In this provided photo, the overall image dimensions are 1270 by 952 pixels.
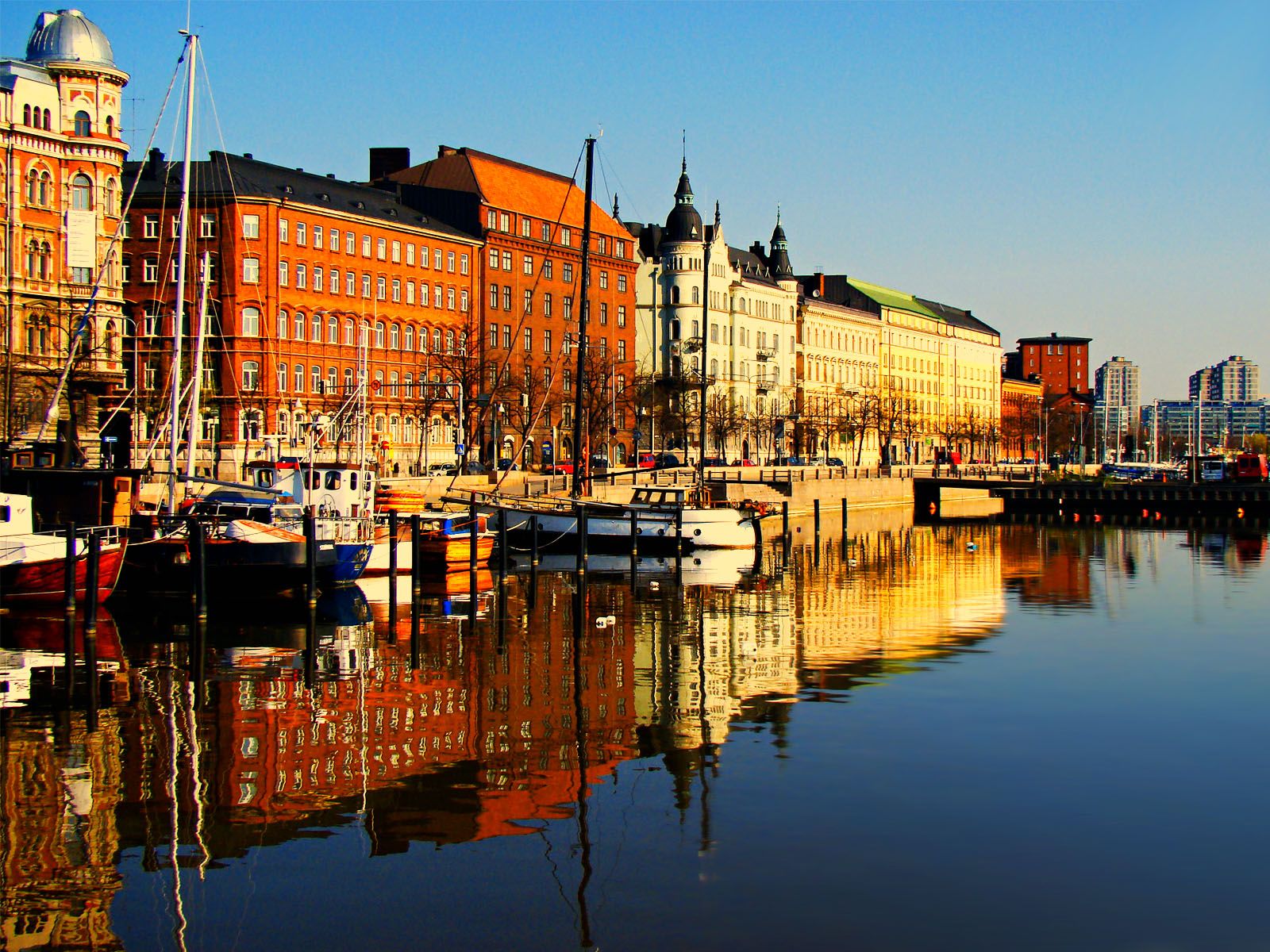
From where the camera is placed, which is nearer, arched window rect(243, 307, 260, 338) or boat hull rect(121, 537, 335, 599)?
boat hull rect(121, 537, 335, 599)

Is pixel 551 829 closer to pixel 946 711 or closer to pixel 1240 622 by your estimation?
pixel 946 711

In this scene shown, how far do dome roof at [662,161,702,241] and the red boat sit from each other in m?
113

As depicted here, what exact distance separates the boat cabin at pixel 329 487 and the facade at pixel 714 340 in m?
78.0

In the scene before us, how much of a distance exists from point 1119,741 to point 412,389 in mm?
88278

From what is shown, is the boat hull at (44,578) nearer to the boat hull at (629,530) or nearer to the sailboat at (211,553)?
the sailboat at (211,553)

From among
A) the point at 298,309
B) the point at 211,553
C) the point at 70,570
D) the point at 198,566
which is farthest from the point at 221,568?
the point at 298,309

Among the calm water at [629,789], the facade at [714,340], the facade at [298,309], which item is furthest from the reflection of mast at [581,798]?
the facade at [714,340]

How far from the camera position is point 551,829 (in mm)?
20641

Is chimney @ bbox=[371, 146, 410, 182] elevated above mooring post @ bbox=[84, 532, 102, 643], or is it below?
above

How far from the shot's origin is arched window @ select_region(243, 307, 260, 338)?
98.8 meters

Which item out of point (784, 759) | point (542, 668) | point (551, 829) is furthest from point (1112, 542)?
point (551, 829)

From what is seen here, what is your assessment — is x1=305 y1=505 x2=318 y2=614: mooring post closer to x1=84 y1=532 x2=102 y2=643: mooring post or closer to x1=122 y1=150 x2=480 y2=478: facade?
x1=84 y1=532 x2=102 y2=643: mooring post

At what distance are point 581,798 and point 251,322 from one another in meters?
81.8

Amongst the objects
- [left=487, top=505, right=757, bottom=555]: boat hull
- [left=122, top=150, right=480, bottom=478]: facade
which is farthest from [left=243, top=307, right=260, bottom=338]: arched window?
[left=487, top=505, right=757, bottom=555]: boat hull
